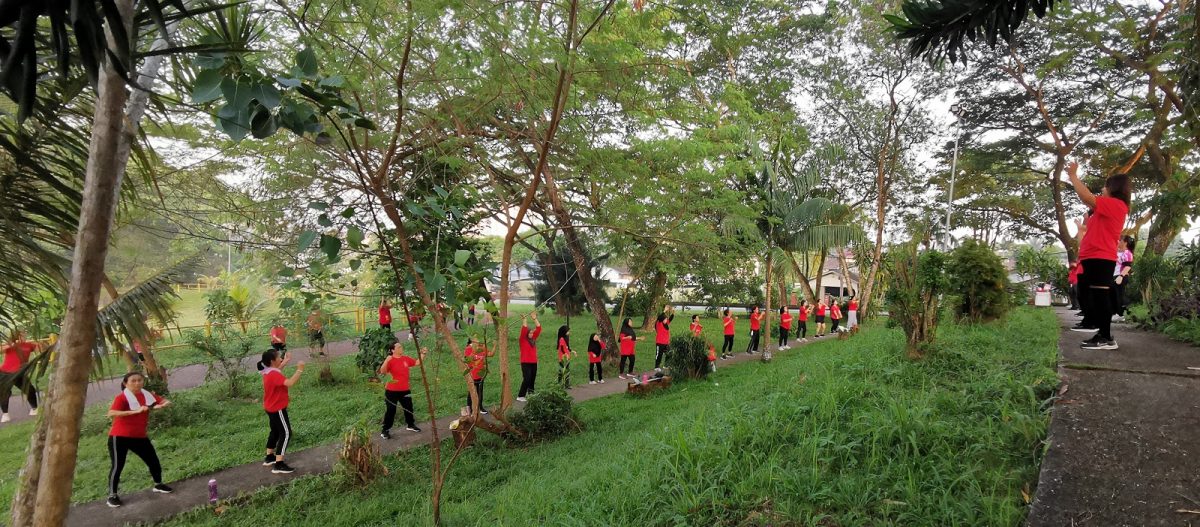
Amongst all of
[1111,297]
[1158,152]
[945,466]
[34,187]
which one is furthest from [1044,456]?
[1158,152]

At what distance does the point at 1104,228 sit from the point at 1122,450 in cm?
289

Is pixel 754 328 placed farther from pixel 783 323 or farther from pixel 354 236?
pixel 354 236

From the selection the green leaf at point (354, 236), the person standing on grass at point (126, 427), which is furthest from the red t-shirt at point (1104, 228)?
the person standing on grass at point (126, 427)

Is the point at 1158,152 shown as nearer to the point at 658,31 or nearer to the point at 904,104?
the point at 904,104

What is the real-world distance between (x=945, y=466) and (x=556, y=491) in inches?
104

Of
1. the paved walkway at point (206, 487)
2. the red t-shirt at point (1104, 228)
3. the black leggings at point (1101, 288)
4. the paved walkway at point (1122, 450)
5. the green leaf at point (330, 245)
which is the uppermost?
the red t-shirt at point (1104, 228)

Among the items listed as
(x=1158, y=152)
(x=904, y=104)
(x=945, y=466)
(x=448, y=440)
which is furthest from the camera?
(x=904, y=104)

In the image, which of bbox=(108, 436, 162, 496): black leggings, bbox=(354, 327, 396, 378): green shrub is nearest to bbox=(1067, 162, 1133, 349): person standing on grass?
bbox=(108, 436, 162, 496): black leggings

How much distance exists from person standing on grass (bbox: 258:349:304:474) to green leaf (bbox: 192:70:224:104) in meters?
5.23

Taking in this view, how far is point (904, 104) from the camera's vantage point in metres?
17.1

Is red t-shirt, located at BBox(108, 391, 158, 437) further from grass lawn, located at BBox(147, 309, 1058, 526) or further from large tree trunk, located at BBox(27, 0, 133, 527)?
large tree trunk, located at BBox(27, 0, 133, 527)

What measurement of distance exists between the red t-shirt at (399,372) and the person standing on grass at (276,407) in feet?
3.72

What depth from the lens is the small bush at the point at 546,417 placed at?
21.3ft

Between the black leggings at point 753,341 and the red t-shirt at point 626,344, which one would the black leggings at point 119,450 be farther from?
the black leggings at point 753,341
